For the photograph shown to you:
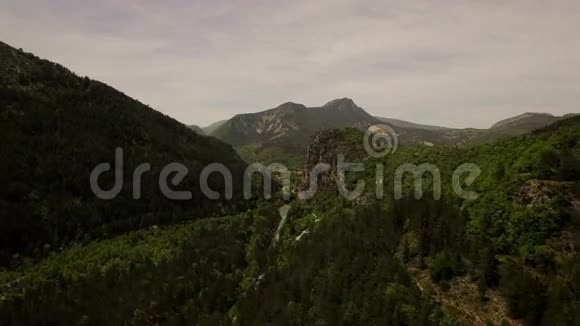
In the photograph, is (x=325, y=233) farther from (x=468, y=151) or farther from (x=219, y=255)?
(x=219, y=255)

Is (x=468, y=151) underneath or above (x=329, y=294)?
above

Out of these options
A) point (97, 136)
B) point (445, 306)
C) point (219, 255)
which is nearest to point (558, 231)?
point (445, 306)

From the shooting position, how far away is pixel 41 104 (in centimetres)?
17488

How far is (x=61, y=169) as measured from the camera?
154125 millimetres

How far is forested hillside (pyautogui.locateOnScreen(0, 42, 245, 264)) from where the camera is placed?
13350 cm

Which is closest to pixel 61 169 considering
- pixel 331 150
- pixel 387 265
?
pixel 331 150

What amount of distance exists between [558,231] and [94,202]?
5775 inches
